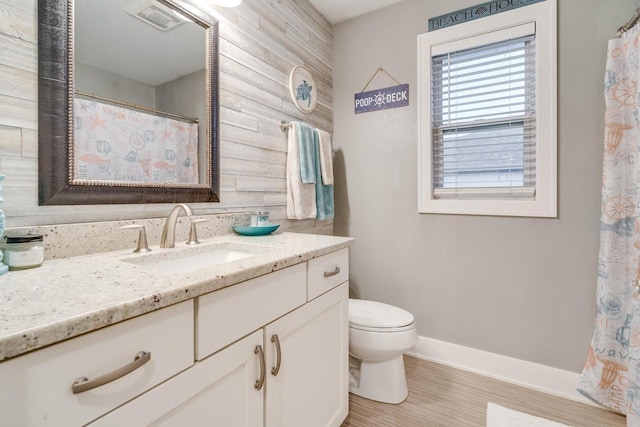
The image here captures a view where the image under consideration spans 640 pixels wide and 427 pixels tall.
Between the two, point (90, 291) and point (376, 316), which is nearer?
point (90, 291)

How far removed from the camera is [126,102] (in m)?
1.17

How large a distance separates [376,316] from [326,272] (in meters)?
0.67

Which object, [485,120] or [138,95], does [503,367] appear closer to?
[485,120]

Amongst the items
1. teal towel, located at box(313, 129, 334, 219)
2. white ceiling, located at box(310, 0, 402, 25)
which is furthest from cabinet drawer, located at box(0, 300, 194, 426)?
white ceiling, located at box(310, 0, 402, 25)

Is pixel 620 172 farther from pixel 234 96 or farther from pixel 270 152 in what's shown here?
pixel 234 96

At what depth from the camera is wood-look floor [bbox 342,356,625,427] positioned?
1.53m

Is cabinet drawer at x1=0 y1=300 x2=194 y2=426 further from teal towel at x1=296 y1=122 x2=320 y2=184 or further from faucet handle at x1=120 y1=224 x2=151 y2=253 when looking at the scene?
teal towel at x1=296 y1=122 x2=320 y2=184

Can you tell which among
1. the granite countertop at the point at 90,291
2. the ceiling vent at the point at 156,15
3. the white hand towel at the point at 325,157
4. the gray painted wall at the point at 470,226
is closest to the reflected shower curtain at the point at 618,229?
the gray painted wall at the point at 470,226

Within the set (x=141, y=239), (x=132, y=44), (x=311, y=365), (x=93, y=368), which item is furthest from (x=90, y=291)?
(x=132, y=44)

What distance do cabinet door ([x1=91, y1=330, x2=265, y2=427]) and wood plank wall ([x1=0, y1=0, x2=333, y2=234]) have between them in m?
0.70

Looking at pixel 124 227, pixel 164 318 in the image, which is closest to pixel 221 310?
pixel 164 318

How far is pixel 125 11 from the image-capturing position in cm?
116

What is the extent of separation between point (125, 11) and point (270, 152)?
907 millimetres

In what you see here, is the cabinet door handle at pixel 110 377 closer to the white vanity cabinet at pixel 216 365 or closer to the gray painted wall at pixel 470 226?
the white vanity cabinet at pixel 216 365
